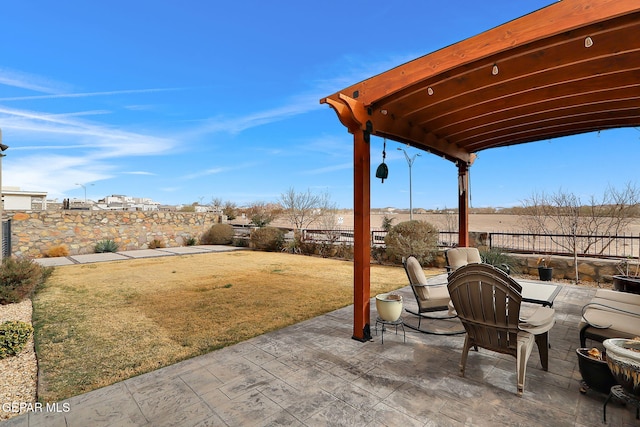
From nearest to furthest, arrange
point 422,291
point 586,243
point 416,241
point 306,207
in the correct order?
point 422,291
point 586,243
point 416,241
point 306,207

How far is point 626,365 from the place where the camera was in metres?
1.67

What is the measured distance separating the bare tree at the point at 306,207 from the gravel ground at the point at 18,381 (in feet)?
52.3

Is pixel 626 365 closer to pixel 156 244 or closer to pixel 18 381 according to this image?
pixel 18 381

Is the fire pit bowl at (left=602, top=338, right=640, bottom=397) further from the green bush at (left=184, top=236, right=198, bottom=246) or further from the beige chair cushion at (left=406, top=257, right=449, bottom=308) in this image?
the green bush at (left=184, top=236, right=198, bottom=246)

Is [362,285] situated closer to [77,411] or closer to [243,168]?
[77,411]

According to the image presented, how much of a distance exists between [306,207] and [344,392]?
17.1 m

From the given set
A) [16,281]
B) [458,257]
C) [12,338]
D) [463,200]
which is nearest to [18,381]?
[12,338]

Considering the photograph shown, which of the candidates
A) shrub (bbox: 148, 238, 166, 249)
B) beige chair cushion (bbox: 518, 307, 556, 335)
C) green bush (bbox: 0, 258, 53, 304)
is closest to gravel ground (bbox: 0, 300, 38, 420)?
green bush (bbox: 0, 258, 53, 304)

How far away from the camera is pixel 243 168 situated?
28797 mm

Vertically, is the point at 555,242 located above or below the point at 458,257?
above

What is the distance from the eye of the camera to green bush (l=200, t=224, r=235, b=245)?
567 inches

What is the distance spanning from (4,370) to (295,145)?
2210cm

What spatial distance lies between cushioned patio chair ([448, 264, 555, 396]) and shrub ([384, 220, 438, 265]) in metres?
5.67

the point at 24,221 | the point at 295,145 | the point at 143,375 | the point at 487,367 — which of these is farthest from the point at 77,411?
the point at 295,145
